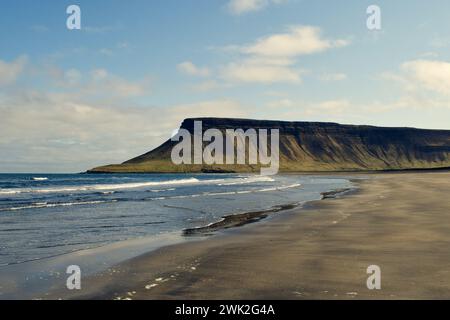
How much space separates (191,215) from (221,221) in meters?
3.31

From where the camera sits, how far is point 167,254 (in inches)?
501

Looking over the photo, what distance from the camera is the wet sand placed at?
823 centimetres

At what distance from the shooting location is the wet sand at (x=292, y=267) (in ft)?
27.0

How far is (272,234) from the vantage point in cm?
1670

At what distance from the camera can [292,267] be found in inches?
408

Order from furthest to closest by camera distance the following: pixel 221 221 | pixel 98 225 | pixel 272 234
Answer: pixel 221 221 → pixel 98 225 → pixel 272 234

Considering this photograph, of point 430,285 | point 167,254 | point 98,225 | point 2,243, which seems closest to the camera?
point 430,285
